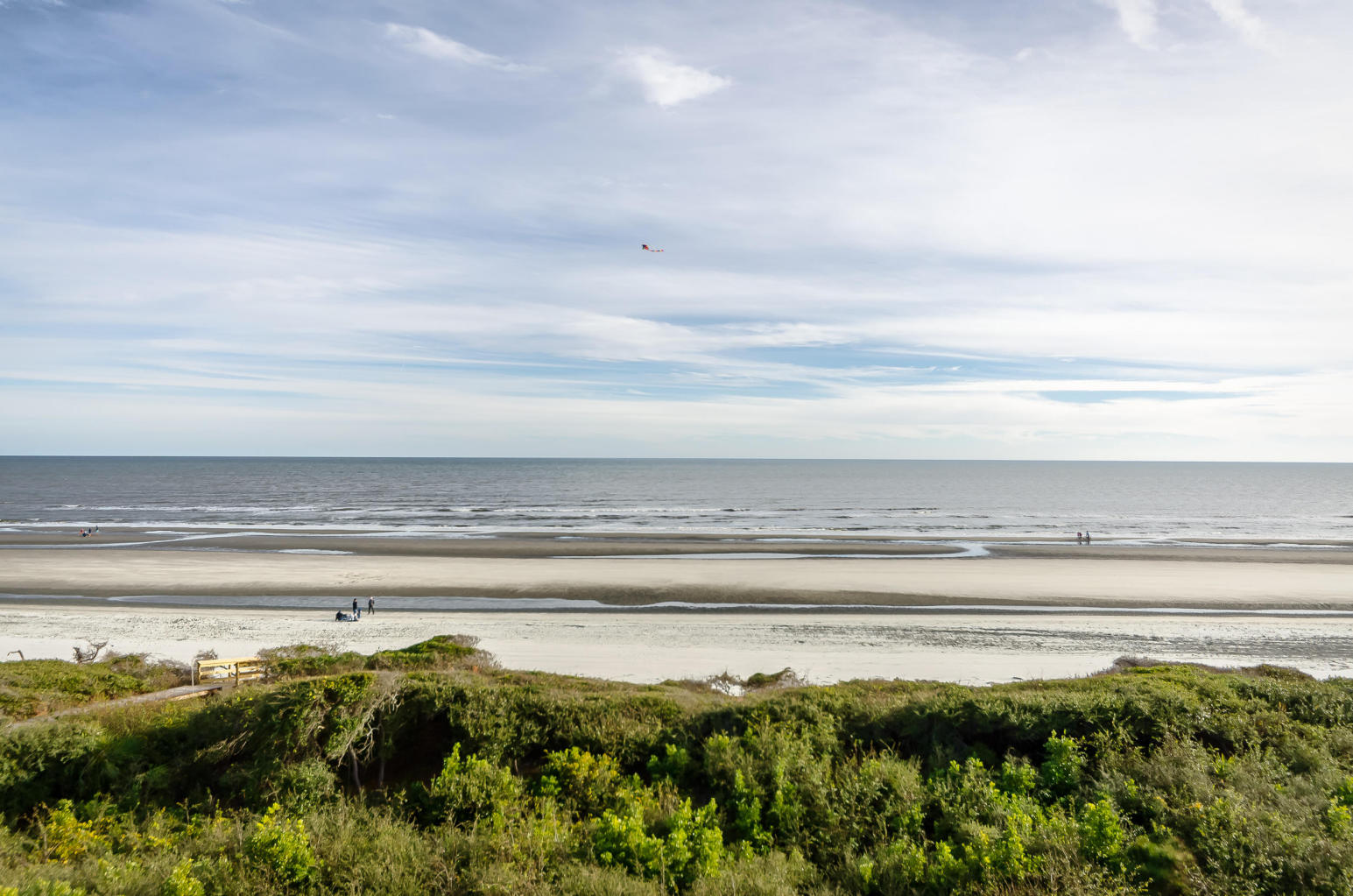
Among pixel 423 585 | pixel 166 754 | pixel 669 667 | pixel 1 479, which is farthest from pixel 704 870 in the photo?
pixel 1 479

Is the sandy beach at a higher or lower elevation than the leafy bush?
lower

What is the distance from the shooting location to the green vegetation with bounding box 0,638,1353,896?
6.91 meters

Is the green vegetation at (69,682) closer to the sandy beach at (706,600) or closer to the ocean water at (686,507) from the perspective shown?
the sandy beach at (706,600)

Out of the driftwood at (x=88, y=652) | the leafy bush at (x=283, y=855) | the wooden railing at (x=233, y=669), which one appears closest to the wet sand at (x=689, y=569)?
the driftwood at (x=88, y=652)

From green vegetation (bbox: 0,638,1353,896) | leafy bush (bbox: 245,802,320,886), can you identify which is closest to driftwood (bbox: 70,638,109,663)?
green vegetation (bbox: 0,638,1353,896)

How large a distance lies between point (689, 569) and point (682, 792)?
3224 centimetres

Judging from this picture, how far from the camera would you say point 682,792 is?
9.26 metres

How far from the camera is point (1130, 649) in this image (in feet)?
79.4

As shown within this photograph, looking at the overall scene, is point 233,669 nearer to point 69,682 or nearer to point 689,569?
point 69,682

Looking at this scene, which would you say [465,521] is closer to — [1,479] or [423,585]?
[423,585]

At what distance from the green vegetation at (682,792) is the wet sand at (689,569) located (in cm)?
2252

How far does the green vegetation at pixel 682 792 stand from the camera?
22.7ft

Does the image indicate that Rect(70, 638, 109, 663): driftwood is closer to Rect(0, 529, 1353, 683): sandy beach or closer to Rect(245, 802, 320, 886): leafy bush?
Rect(0, 529, 1353, 683): sandy beach

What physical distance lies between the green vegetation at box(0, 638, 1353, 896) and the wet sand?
22.5m
